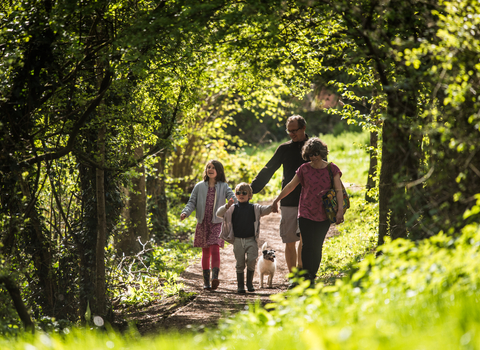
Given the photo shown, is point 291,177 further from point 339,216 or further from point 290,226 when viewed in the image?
point 339,216

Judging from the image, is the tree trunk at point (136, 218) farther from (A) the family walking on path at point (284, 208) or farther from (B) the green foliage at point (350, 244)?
(B) the green foliage at point (350, 244)

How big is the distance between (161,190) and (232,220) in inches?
248

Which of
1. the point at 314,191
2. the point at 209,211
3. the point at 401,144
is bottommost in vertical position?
the point at 209,211

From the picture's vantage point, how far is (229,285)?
756 cm

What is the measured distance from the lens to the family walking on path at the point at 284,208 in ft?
18.6

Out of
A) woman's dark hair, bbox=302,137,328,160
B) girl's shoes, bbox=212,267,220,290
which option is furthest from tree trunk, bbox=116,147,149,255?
woman's dark hair, bbox=302,137,328,160

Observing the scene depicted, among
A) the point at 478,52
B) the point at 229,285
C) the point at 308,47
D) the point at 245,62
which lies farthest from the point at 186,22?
the point at 229,285

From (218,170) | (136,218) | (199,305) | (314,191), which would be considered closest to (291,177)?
(314,191)

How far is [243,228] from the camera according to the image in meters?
6.47

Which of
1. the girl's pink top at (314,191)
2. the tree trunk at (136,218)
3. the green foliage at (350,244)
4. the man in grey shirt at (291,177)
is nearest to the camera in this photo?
the girl's pink top at (314,191)

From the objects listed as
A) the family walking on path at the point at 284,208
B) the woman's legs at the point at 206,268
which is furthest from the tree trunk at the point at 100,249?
the woman's legs at the point at 206,268

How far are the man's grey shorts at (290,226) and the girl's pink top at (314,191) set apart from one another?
26.6 inches

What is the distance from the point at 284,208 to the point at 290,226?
26 cm

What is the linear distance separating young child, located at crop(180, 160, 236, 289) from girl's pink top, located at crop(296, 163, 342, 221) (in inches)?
57.0
